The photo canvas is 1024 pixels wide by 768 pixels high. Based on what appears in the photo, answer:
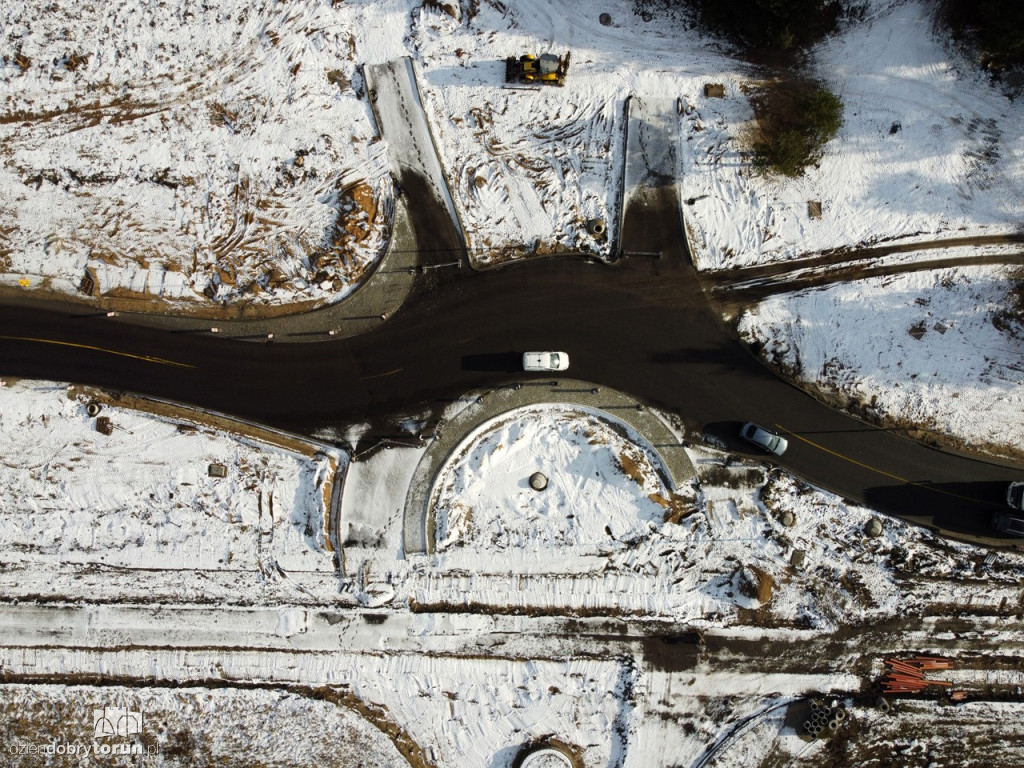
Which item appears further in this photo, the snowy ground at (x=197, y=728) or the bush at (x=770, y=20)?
the snowy ground at (x=197, y=728)

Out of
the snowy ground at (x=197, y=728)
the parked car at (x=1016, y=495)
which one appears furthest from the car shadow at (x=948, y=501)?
the snowy ground at (x=197, y=728)

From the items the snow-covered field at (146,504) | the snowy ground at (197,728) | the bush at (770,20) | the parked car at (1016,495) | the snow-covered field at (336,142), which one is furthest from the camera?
the snow-covered field at (336,142)

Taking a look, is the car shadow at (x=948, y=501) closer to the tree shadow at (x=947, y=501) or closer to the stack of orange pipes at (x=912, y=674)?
the tree shadow at (x=947, y=501)

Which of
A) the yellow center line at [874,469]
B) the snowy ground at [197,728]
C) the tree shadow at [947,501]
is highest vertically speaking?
the yellow center line at [874,469]

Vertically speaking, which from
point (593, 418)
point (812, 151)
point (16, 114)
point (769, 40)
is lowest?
point (593, 418)

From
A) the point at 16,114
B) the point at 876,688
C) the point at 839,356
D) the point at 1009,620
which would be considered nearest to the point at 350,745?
the point at 876,688

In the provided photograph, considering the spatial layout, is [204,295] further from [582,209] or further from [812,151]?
[812,151]

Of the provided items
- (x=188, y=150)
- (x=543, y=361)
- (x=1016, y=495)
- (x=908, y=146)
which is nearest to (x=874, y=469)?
(x=1016, y=495)
